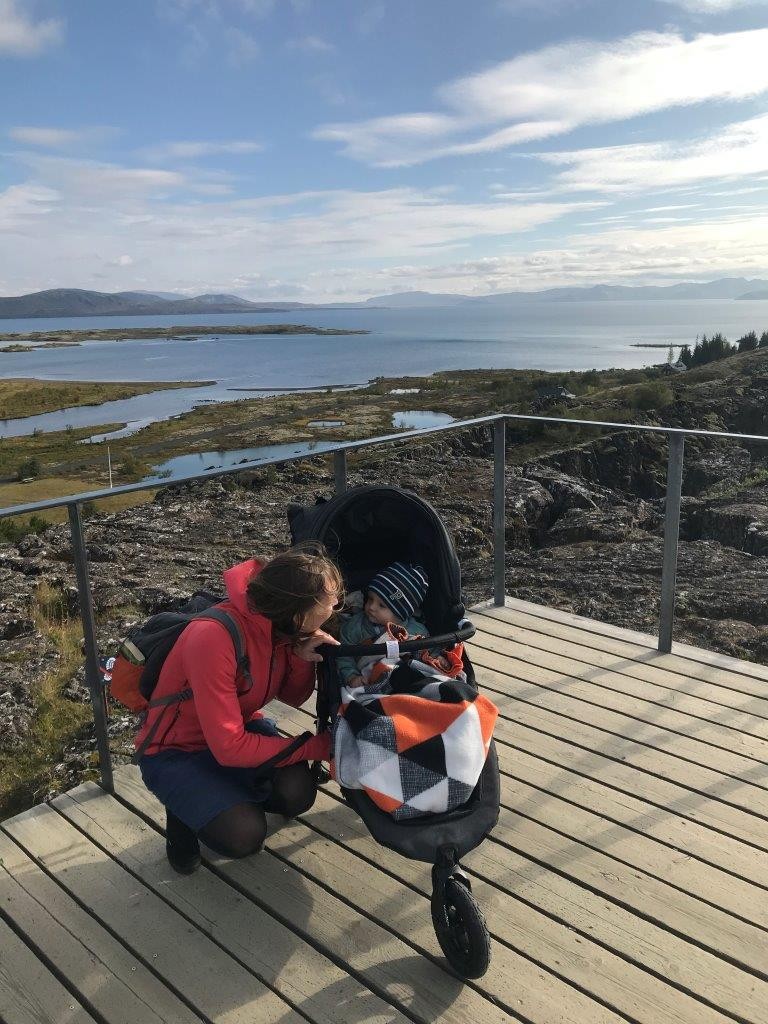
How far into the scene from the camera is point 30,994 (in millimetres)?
1854

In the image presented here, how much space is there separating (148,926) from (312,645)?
2.92ft

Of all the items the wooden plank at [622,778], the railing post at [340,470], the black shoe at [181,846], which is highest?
the railing post at [340,470]

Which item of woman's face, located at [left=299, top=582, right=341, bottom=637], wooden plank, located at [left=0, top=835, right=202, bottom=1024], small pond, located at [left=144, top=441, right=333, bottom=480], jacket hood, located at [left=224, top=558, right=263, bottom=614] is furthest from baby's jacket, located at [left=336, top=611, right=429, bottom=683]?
small pond, located at [left=144, top=441, right=333, bottom=480]

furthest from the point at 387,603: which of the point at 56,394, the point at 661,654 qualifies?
the point at 56,394

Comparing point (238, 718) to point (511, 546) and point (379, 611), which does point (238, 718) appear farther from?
point (511, 546)

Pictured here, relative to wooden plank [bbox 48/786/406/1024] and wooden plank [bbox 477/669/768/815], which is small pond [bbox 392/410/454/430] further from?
wooden plank [bbox 48/786/406/1024]

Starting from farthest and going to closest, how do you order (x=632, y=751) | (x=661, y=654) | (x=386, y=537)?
(x=661, y=654) → (x=632, y=751) → (x=386, y=537)

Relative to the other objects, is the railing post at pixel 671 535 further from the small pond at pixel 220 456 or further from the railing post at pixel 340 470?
the small pond at pixel 220 456

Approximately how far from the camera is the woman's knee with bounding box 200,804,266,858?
2076 mm

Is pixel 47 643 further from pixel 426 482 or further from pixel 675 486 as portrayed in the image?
pixel 426 482

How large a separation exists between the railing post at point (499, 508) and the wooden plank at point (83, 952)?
2712mm

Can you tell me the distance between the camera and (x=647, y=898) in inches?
83.7

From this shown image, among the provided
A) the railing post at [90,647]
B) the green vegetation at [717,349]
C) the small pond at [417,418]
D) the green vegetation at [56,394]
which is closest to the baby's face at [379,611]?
the railing post at [90,647]

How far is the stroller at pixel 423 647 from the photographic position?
1.81 meters
